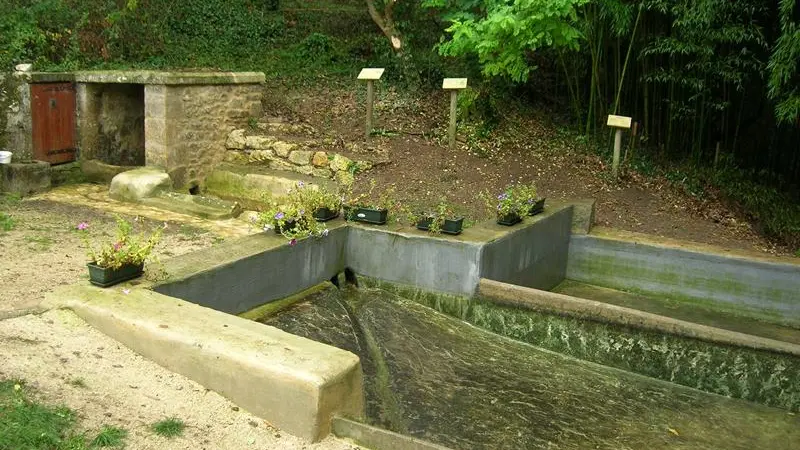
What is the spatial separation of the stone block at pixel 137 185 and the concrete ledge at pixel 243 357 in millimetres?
3446

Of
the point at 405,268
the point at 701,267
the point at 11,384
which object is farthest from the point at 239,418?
the point at 701,267

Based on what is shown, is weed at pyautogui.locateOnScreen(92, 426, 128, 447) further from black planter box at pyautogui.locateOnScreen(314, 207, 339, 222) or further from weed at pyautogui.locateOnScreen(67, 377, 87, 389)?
black planter box at pyautogui.locateOnScreen(314, 207, 339, 222)

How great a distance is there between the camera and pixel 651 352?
17.5ft

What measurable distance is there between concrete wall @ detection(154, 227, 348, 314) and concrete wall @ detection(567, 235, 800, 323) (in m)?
2.65

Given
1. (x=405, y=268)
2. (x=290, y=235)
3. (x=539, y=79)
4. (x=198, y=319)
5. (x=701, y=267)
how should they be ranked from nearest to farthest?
(x=198, y=319) → (x=290, y=235) → (x=405, y=268) → (x=701, y=267) → (x=539, y=79)

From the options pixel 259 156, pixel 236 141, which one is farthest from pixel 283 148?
pixel 236 141

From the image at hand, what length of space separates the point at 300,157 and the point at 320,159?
25 cm

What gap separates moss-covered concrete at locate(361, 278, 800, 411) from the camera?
498 cm

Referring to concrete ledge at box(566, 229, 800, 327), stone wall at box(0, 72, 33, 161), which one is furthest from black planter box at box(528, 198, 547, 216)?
stone wall at box(0, 72, 33, 161)

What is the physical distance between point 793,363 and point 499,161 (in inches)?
173

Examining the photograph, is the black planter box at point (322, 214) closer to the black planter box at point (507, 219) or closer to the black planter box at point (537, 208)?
the black planter box at point (507, 219)

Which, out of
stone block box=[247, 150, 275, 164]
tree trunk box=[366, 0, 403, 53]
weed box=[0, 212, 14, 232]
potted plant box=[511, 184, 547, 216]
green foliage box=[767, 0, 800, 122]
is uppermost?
tree trunk box=[366, 0, 403, 53]

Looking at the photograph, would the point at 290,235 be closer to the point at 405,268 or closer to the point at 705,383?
the point at 405,268

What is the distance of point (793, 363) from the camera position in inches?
193
